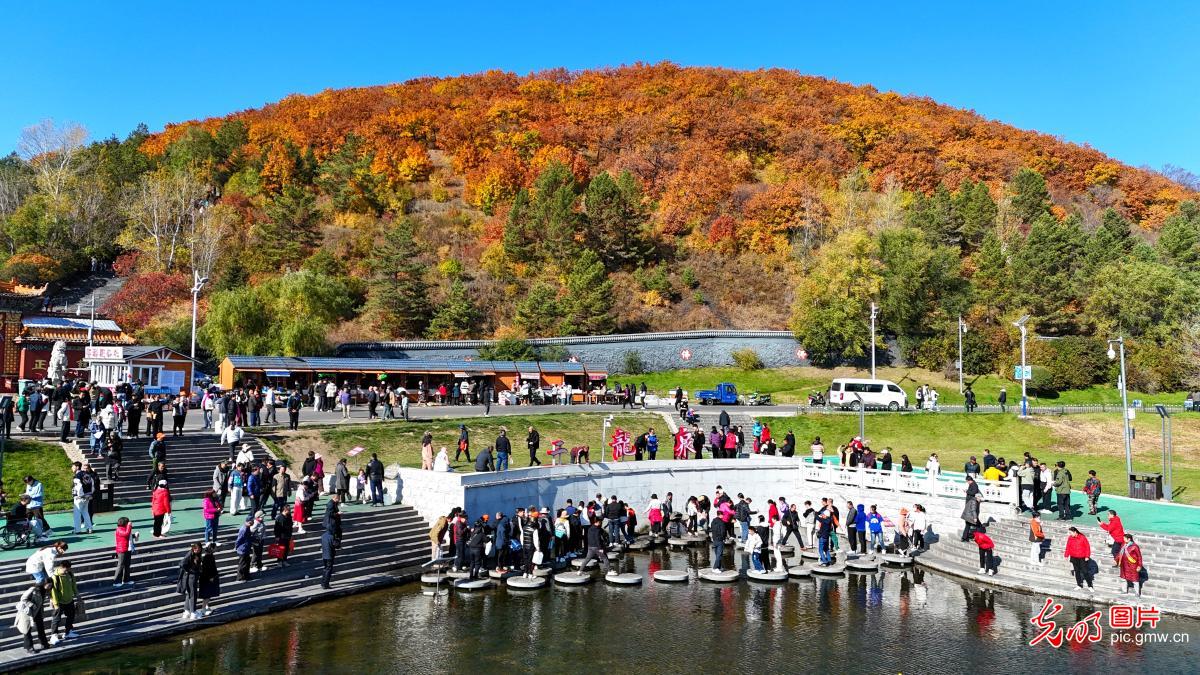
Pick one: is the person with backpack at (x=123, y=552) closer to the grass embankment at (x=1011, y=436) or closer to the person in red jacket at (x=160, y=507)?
the person in red jacket at (x=160, y=507)

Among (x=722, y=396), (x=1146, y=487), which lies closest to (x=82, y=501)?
(x=1146, y=487)

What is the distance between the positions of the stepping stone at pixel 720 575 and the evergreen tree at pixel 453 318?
39.1 m

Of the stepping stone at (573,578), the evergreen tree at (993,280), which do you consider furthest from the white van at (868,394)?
the stepping stone at (573,578)

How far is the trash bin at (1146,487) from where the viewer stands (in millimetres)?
23844

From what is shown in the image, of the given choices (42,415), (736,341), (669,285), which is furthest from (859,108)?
(42,415)

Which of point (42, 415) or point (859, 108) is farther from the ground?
point (859, 108)

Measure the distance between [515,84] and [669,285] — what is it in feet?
169

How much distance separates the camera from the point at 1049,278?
54.4m

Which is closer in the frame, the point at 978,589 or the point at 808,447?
the point at 978,589

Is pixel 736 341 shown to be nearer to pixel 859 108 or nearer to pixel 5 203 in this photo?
pixel 859 108

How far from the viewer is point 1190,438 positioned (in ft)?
112

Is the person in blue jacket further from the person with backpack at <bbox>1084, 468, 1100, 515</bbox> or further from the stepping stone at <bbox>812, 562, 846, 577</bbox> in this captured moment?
the person with backpack at <bbox>1084, 468, 1100, 515</bbox>

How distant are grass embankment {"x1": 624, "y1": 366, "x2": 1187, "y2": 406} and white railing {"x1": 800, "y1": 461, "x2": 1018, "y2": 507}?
804 inches

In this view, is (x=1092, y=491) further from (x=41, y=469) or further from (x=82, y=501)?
(x=41, y=469)
